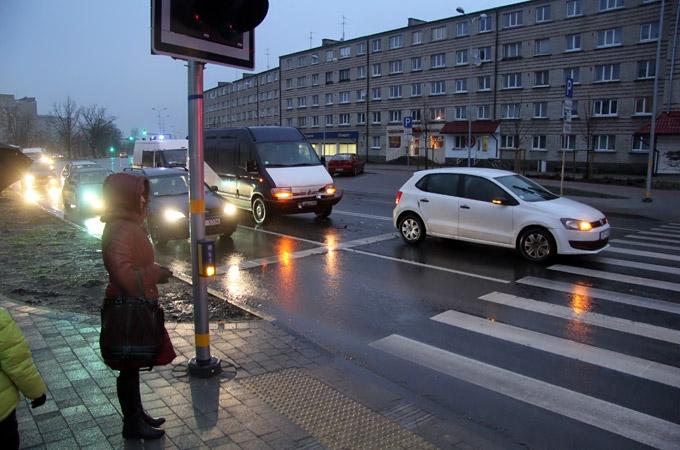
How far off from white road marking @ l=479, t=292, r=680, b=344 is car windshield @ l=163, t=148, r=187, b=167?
14742 millimetres

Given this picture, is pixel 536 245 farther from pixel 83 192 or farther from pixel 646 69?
pixel 646 69

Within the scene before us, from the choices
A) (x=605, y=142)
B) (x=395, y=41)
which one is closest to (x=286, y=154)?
(x=605, y=142)

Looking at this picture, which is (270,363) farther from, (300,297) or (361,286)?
(361,286)

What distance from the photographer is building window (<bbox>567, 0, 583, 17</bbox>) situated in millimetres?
44144

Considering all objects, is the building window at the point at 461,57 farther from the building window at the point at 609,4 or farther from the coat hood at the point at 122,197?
the coat hood at the point at 122,197

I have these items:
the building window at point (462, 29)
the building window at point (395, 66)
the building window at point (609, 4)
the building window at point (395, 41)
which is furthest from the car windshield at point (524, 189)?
the building window at point (395, 41)

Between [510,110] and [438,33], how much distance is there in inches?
472

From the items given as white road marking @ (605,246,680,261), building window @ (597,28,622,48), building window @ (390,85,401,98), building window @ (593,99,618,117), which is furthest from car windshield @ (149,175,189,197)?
building window @ (390,85,401,98)

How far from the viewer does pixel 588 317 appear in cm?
675

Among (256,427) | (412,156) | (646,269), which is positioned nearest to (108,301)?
(256,427)

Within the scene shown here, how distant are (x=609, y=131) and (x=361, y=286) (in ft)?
133

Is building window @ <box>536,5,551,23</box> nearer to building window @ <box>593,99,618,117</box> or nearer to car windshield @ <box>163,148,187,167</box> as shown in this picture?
building window @ <box>593,99,618,117</box>

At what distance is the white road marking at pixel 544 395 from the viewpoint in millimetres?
4094

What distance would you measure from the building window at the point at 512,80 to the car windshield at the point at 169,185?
41718 millimetres
